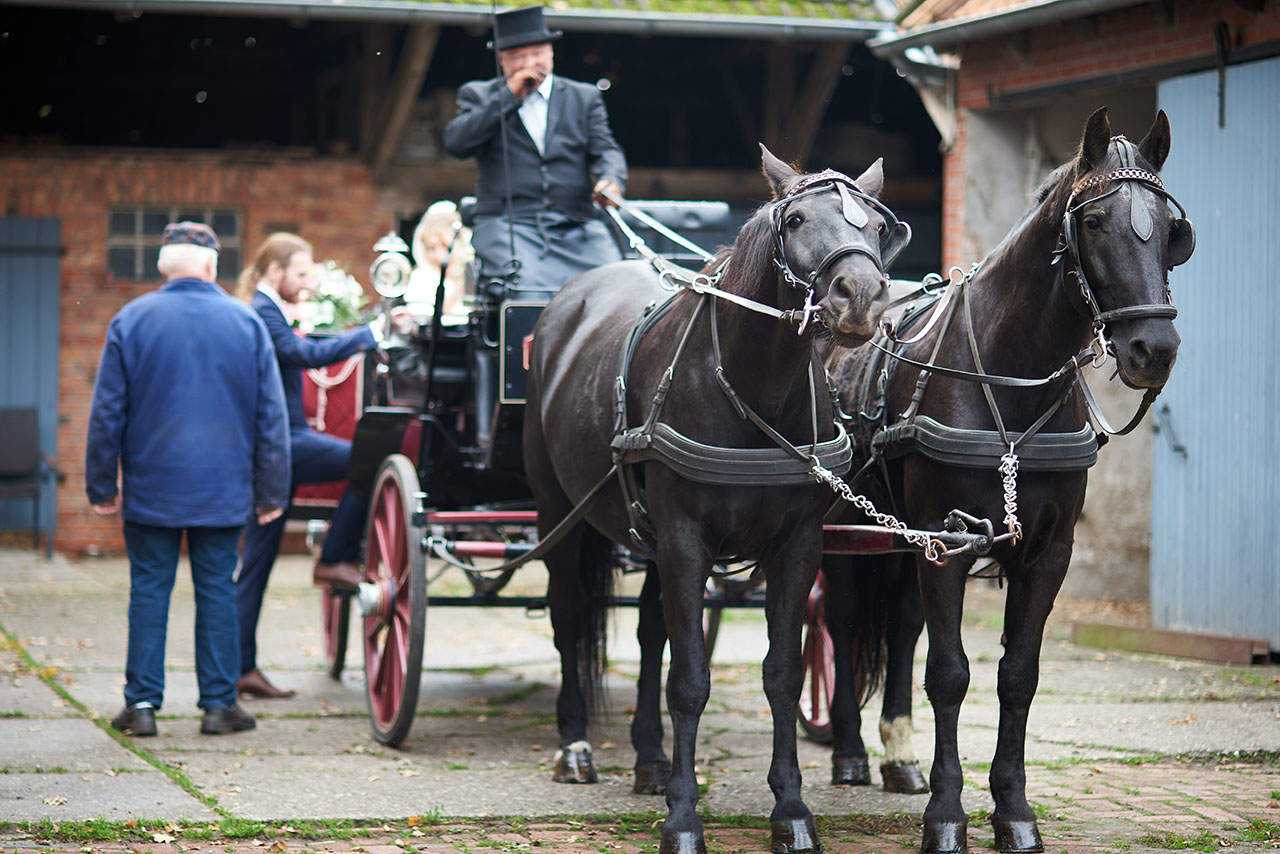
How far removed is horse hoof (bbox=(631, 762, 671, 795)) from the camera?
16.8ft

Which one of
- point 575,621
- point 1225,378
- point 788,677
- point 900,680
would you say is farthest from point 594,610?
point 1225,378

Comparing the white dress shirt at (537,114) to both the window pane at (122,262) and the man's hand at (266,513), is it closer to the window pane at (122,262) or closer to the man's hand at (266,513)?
the man's hand at (266,513)

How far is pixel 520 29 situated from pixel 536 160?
1.77ft

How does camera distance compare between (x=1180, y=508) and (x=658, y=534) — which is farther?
(x=1180, y=508)

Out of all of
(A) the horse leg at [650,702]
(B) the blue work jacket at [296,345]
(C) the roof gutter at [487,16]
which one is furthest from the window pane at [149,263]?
(A) the horse leg at [650,702]

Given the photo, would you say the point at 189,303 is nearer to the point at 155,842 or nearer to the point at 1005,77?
the point at 155,842

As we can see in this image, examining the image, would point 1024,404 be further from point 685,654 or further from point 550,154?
point 550,154

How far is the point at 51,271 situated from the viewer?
11.6 meters

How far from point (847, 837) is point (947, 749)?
0.49 metres

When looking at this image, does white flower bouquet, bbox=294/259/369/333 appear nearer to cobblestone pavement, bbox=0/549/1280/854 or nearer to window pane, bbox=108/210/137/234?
cobblestone pavement, bbox=0/549/1280/854

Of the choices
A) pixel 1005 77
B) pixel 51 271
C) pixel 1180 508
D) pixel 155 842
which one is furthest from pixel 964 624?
pixel 51 271

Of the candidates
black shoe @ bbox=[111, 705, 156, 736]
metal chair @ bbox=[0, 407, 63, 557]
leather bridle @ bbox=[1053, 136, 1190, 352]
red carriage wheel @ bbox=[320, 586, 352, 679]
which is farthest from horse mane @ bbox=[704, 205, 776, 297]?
metal chair @ bbox=[0, 407, 63, 557]

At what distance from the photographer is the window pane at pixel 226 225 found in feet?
38.9

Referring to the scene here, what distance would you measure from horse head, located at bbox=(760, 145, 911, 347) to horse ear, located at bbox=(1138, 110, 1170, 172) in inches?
26.3
